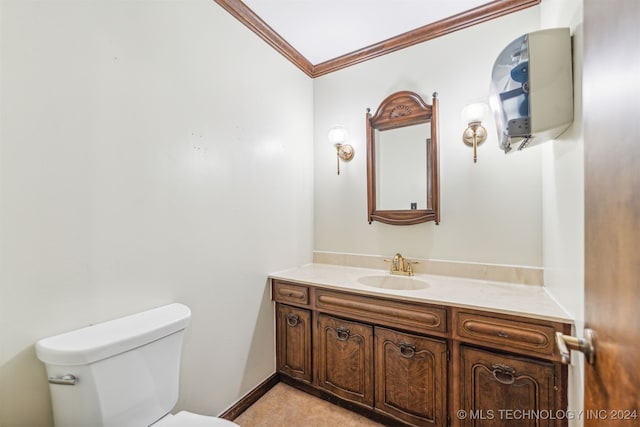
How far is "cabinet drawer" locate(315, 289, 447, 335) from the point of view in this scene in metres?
1.45

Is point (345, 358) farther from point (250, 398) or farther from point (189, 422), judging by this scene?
point (189, 422)

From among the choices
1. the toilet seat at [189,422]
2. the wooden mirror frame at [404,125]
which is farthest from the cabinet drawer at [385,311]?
the toilet seat at [189,422]

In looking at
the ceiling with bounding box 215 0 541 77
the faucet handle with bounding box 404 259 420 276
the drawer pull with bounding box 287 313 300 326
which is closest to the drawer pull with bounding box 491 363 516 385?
the faucet handle with bounding box 404 259 420 276

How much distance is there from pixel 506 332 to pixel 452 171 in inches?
42.8

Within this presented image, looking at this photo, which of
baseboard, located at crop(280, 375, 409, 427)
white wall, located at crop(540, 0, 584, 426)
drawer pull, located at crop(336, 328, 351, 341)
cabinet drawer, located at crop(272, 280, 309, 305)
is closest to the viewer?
white wall, located at crop(540, 0, 584, 426)

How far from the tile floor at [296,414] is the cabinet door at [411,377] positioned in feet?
0.75

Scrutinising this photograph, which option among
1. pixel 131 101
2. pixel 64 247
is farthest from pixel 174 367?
pixel 131 101

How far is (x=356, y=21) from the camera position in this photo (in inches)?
74.9

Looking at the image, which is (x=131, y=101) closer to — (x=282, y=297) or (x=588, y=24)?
(x=282, y=297)

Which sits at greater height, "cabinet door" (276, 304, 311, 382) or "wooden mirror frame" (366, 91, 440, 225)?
"wooden mirror frame" (366, 91, 440, 225)

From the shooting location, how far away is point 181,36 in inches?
56.6

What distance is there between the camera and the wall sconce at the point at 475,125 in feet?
5.73

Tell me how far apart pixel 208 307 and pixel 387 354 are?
1099 millimetres

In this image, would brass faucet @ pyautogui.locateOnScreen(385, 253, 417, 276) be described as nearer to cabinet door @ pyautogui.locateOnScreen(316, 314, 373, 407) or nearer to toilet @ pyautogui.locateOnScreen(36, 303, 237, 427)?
cabinet door @ pyautogui.locateOnScreen(316, 314, 373, 407)
